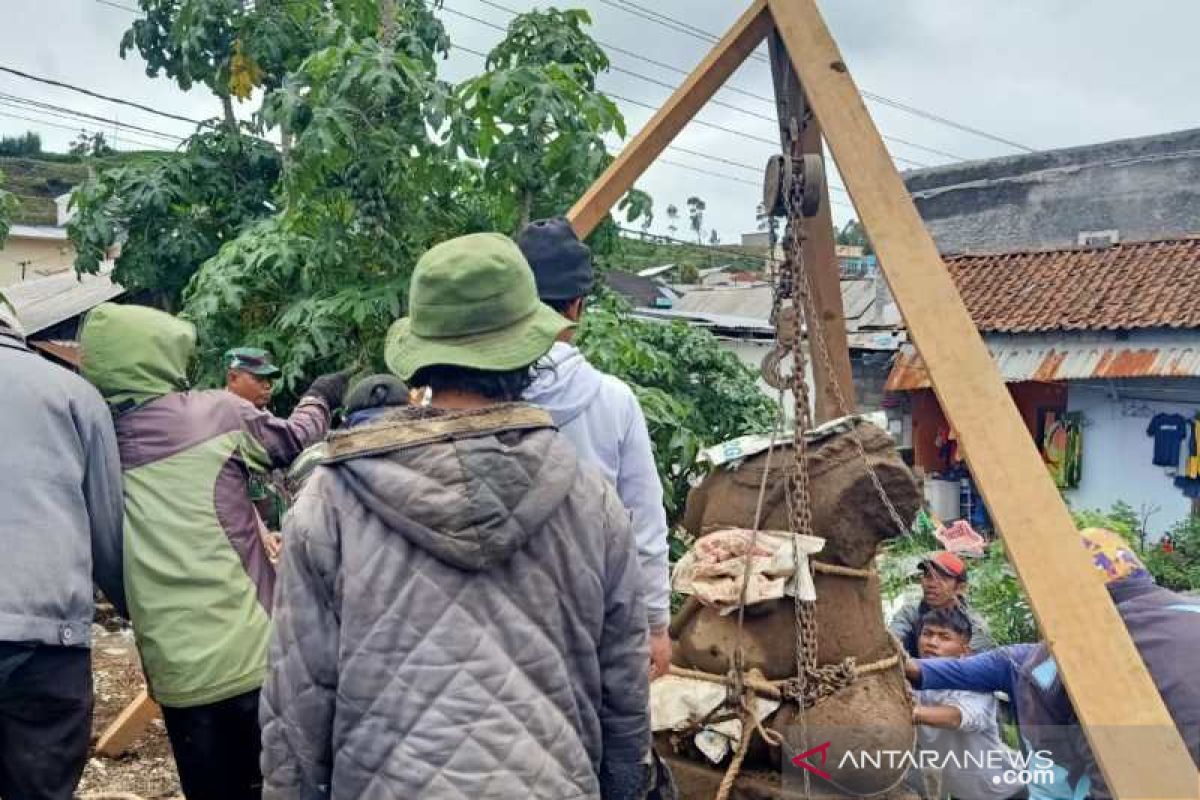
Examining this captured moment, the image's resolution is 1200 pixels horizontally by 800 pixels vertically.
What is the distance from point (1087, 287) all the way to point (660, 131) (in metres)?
11.7

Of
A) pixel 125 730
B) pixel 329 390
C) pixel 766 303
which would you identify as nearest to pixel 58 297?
pixel 125 730

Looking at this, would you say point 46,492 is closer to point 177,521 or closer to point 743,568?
point 177,521

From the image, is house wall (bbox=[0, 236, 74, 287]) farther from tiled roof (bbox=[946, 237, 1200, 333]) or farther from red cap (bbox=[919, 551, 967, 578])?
red cap (bbox=[919, 551, 967, 578])

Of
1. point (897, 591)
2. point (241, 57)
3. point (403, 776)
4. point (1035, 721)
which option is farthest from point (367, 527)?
point (241, 57)

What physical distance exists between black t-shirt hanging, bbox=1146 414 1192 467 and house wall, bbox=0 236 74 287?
2737 centimetres

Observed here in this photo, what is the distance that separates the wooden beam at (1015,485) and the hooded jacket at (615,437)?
74 centimetres

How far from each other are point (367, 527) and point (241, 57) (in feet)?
25.1

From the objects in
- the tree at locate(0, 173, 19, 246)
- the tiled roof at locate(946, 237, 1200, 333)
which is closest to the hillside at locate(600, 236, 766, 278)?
the tiled roof at locate(946, 237, 1200, 333)

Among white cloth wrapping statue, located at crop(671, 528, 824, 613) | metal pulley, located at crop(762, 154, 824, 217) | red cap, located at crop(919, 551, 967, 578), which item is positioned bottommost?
red cap, located at crop(919, 551, 967, 578)

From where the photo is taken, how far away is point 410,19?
7.28m

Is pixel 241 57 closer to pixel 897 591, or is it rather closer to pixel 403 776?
pixel 897 591

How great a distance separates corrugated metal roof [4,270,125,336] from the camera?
1331 centimetres

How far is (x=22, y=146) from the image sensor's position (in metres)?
52.3

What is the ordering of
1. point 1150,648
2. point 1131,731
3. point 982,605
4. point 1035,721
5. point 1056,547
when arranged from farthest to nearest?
point 982,605
point 1035,721
point 1150,648
point 1056,547
point 1131,731
